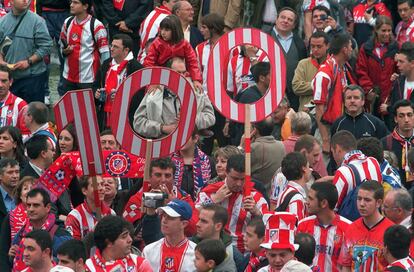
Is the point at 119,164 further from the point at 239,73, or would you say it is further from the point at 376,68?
the point at 376,68

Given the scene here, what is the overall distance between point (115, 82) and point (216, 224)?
577 cm

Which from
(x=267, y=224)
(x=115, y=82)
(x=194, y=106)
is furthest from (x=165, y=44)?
(x=267, y=224)

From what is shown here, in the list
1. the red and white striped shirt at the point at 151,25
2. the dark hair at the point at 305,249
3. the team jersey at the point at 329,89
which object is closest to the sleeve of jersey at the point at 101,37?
the red and white striped shirt at the point at 151,25

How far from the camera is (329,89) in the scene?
64.6 ft

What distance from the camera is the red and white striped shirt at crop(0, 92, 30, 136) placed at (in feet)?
62.6

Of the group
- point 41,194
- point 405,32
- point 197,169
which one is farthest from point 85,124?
point 405,32

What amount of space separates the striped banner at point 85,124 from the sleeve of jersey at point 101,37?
6705mm

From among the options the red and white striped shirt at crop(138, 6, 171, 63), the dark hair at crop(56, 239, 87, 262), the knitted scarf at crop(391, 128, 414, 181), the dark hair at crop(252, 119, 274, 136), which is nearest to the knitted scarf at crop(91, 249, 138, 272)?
the dark hair at crop(56, 239, 87, 262)

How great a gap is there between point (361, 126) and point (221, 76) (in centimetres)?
354

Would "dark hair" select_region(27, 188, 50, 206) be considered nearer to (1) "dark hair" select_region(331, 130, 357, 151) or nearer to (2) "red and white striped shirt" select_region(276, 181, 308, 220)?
(2) "red and white striped shirt" select_region(276, 181, 308, 220)

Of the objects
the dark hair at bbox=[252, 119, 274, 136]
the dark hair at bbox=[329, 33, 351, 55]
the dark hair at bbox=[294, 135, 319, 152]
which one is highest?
the dark hair at bbox=[329, 33, 351, 55]

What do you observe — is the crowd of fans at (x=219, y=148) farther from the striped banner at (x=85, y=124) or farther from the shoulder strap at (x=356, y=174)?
the striped banner at (x=85, y=124)

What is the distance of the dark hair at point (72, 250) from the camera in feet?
45.6

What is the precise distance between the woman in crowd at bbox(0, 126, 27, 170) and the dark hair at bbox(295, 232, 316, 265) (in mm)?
4745
